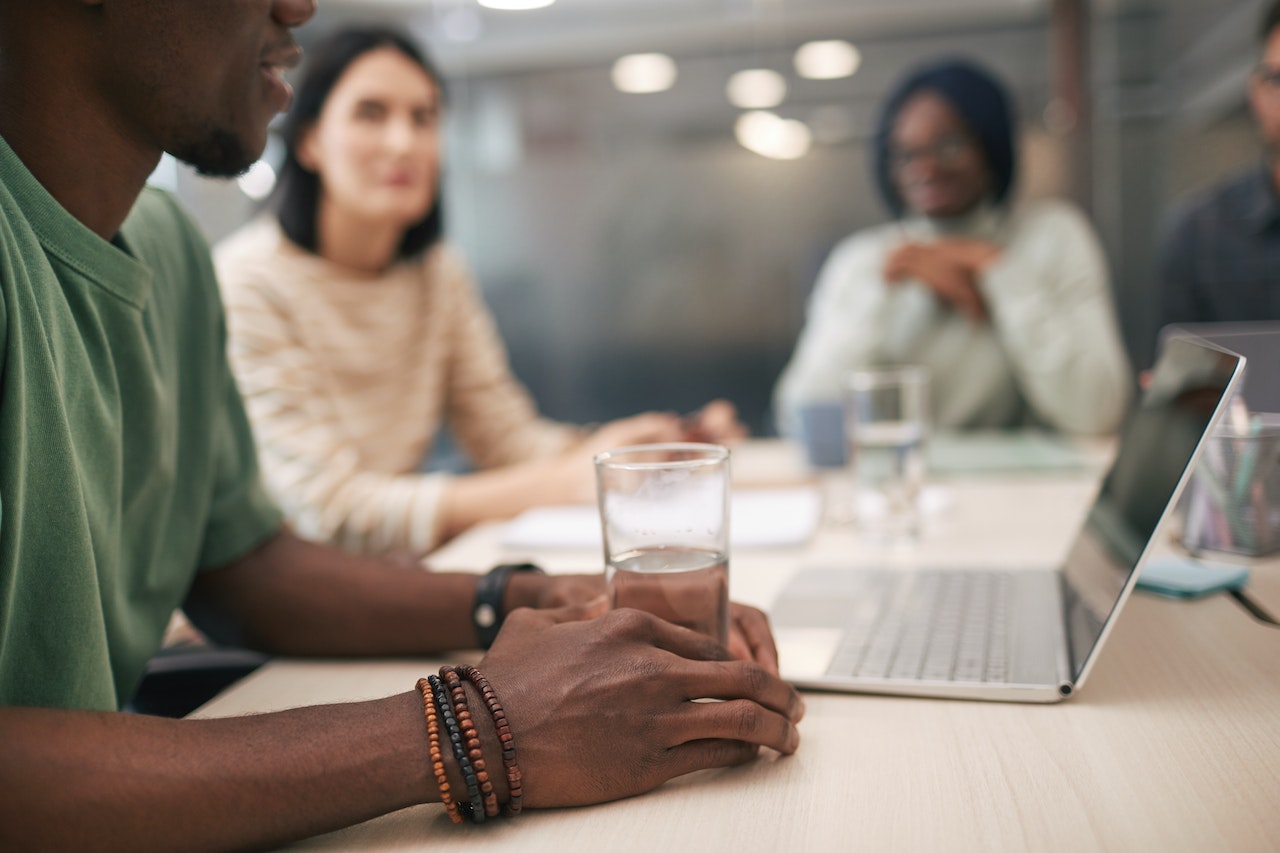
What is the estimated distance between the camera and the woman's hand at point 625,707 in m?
0.60

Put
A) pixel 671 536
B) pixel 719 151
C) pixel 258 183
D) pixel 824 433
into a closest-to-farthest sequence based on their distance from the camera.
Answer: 1. pixel 671 536
2. pixel 824 433
3. pixel 258 183
4. pixel 719 151

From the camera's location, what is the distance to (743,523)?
51.9 inches

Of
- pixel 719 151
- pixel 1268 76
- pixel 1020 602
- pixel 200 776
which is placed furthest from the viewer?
pixel 719 151

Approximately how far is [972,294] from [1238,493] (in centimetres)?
137

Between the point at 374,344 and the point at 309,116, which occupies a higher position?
the point at 309,116

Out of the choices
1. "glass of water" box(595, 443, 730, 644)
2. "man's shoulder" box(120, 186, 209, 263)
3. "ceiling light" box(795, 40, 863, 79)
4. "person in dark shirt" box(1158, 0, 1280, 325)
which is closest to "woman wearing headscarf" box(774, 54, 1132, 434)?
"person in dark shirt" box(1158, 0, 1280, 325)

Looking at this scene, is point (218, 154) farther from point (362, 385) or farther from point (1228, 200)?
point (1228, 200)

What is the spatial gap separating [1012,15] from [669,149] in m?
0.96

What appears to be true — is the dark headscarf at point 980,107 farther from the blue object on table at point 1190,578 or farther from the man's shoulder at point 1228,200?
the blue object on table at point 1190,578

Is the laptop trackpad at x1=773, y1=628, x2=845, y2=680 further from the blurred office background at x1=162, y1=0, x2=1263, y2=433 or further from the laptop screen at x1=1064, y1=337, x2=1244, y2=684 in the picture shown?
the blurred office background at x1=162, y1=0, x2=1263, y2=433

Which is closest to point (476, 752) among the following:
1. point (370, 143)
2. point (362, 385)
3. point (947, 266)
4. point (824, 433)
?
point (824, 433)

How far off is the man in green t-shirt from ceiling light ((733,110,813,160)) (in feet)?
7.23

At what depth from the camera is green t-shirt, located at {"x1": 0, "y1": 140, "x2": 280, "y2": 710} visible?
0.66 meters

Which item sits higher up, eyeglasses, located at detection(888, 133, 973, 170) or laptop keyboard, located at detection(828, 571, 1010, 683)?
eyeglasses, located at detection(888, 133, 973, 170)
